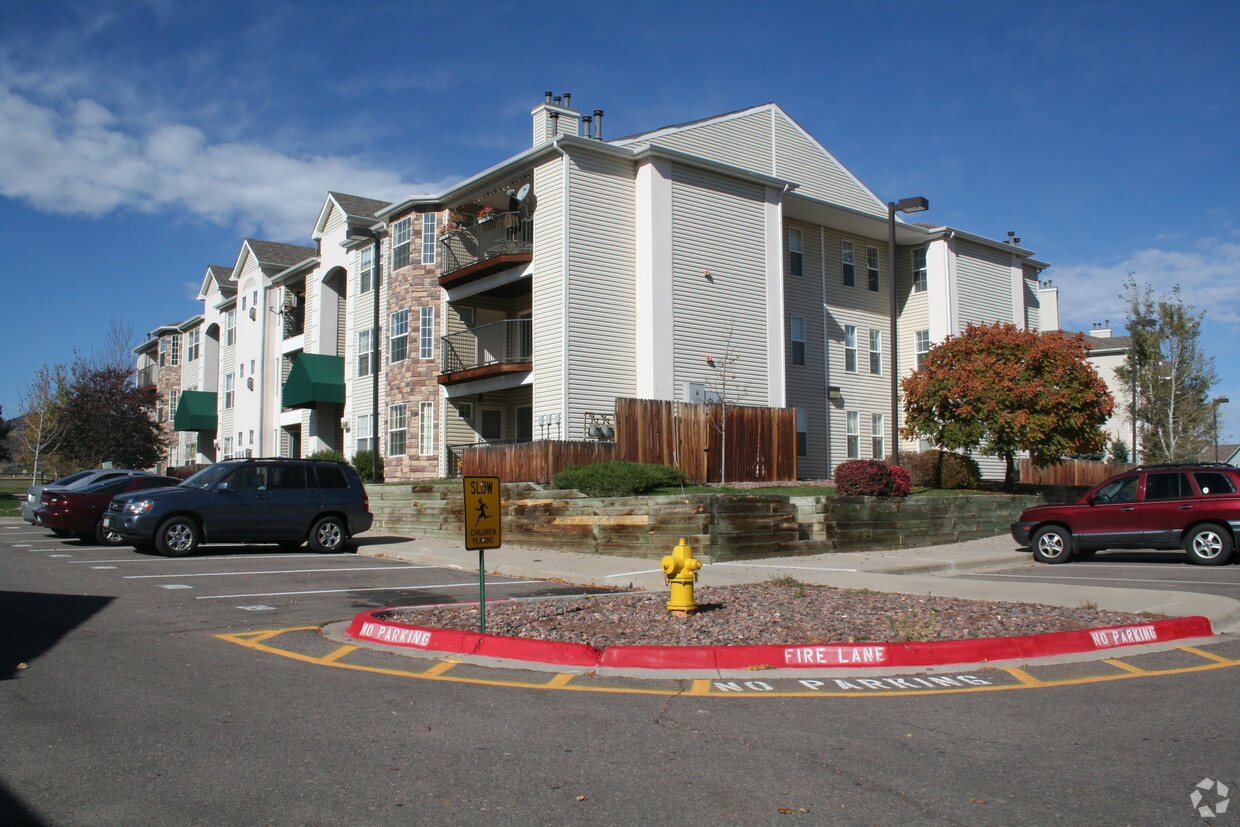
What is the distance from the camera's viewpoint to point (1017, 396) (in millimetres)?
24500

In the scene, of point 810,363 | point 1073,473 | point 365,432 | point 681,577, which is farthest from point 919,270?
point 681,577

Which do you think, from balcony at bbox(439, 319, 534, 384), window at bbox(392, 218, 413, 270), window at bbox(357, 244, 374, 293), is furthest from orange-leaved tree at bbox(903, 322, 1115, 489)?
window at bbox(357, 244, 374, 293)

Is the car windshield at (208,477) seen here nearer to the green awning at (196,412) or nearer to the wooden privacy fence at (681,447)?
the wooden privacy fence at (681,447)

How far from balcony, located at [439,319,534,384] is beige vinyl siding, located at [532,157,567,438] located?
267 centimetres

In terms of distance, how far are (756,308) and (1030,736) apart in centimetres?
2361

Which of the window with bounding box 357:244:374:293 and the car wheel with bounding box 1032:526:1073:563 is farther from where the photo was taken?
the window with bounding box 357:244:374:293

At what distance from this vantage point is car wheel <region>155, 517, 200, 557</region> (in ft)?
54.1

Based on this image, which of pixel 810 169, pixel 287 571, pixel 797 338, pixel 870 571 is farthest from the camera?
pixel 810 169

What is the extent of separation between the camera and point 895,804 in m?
4.57

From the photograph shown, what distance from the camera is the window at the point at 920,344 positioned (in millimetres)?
34891

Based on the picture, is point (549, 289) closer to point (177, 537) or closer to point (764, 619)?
point (177, 537)

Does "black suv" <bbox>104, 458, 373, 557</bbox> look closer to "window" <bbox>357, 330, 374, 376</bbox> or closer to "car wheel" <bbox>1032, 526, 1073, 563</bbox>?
"car wheel" <bbox>1032, 526, 1073, 563</bbox>

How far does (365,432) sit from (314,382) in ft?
9.79

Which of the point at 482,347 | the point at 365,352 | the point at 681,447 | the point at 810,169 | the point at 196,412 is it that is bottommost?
the point at 681,447
